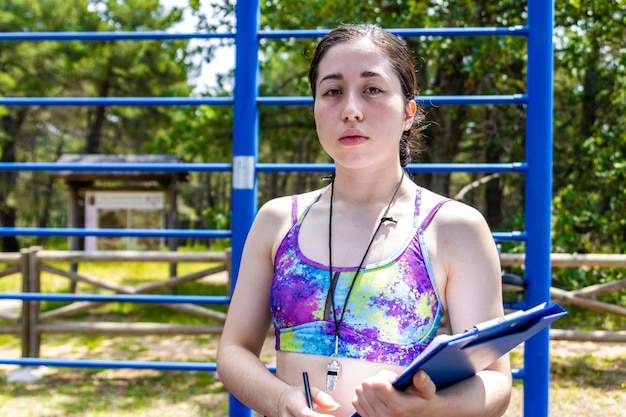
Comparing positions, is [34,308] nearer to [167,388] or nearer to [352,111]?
[167,388]

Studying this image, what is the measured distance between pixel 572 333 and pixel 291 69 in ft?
70.2

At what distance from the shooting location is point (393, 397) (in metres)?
1.06

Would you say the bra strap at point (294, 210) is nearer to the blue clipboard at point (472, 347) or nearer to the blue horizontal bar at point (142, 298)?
the blue clipboard at point (472, 347)

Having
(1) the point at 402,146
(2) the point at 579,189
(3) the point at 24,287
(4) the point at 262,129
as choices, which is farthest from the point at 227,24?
(1) the point at 402,146

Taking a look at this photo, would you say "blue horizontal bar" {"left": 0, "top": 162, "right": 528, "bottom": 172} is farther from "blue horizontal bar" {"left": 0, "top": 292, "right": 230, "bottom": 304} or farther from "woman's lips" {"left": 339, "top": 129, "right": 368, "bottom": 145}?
"woman's lips" {"left": 339, "top": 129, "right": 368, "bottom": 145}

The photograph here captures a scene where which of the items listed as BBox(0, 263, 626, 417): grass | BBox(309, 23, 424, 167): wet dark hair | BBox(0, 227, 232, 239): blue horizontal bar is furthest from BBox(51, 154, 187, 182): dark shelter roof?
BBox(309, 23, 424, 167): wet dark hair

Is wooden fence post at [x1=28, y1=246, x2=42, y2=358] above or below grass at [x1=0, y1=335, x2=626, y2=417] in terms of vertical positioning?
above

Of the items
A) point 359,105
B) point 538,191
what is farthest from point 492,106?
point 359,105

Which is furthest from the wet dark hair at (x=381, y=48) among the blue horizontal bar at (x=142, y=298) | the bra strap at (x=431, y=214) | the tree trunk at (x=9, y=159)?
the tree trunk at (x=9, y=159)

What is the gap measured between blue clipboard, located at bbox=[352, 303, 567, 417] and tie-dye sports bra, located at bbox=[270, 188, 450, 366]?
153 mm

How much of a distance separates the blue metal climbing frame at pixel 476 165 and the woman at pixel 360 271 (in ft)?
2.73

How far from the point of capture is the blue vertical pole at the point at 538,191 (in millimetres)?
2113

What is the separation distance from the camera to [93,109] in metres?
19.3

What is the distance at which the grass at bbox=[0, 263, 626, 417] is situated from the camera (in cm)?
392
